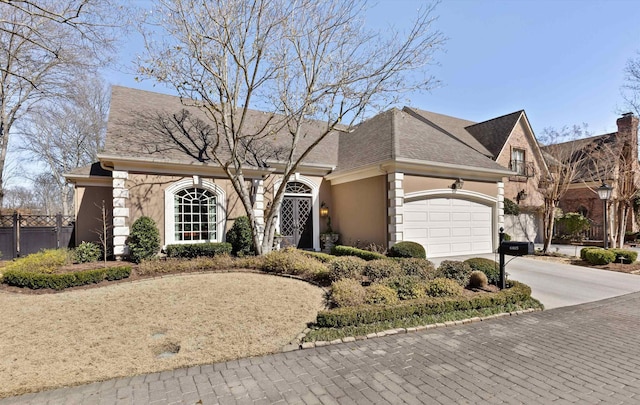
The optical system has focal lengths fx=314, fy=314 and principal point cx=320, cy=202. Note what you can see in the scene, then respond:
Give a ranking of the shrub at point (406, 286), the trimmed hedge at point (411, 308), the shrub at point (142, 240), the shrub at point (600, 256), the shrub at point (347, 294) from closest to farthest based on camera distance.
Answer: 1. the trimmed hedge at point (411, 308)
2. the shrub at point (347, 294)
3. the shrub at point (406, 286)
4. the shrub at point (142, 240)
5. the shrub at point (600, 256)

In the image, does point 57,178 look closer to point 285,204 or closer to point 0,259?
point 0,259

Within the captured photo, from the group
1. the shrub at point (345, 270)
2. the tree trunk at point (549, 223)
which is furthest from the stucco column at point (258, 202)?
the tree trunk at point (549, 223)

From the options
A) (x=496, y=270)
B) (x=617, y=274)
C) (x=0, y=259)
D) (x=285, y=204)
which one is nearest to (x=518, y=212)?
(x=617, y=274)

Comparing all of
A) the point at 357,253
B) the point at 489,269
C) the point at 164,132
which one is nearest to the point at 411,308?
the point at 489,269

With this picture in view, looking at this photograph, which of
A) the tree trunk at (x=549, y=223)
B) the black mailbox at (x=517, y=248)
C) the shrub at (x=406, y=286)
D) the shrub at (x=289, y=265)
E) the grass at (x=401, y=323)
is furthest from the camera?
the tree trunk at (x=549, y=223)

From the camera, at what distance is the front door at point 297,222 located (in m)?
13.4

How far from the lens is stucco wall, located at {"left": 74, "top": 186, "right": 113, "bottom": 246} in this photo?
39.9 ft

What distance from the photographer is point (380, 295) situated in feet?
19.4

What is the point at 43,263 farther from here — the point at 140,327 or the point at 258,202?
the point at 258,202

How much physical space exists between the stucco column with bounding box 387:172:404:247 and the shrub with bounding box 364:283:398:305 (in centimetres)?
511

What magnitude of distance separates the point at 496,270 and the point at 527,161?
46.5ft

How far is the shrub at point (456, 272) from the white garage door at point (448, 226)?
389 centimetres

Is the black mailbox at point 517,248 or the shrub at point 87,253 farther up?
the black mailbox at point 517,248

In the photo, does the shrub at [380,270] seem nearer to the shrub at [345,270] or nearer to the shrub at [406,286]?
the shrub at [345,270]
